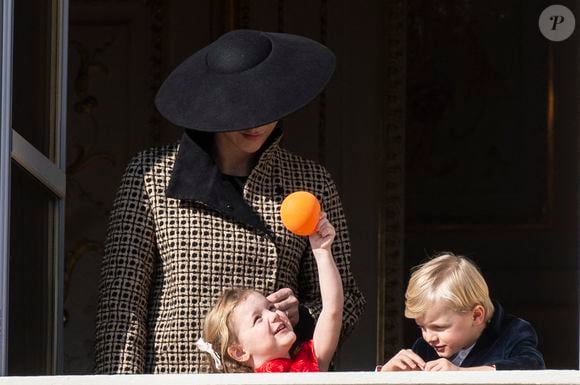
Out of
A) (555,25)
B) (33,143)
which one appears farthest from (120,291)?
(555,25)

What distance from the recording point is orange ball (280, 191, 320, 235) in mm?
5035

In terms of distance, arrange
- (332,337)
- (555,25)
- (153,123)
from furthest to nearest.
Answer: (153,123) < (555,25) < (332,337)

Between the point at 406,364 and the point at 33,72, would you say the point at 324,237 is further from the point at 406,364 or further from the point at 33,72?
the point at 33,72

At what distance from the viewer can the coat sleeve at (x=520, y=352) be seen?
516 cm

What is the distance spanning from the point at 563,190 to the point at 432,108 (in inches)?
22.1

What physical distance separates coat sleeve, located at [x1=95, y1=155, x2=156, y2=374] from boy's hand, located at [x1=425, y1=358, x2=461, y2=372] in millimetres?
695

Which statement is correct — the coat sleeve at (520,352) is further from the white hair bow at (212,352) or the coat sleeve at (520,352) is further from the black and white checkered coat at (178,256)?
the white hair bow at (212,352)

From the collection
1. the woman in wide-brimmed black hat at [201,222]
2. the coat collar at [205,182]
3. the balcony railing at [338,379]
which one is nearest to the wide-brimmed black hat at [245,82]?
the woman in wide-brimmed black hat at [201,222]

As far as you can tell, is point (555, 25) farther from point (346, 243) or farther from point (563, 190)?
point (346, 243)

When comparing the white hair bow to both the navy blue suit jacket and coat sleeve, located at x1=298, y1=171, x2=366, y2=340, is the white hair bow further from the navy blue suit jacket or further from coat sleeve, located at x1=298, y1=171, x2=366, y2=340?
the navy blue suit jacket

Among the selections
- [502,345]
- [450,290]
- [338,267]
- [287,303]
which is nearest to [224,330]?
[287,303]

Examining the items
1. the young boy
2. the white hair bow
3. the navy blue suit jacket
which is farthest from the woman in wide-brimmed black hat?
the navy blue suit jacket

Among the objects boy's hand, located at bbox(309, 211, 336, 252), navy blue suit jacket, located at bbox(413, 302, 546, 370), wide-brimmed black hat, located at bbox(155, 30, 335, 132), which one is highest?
wide-brimmed black hat, located at bbox(155, 30, 335, 132)

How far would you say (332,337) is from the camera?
17.1ft
